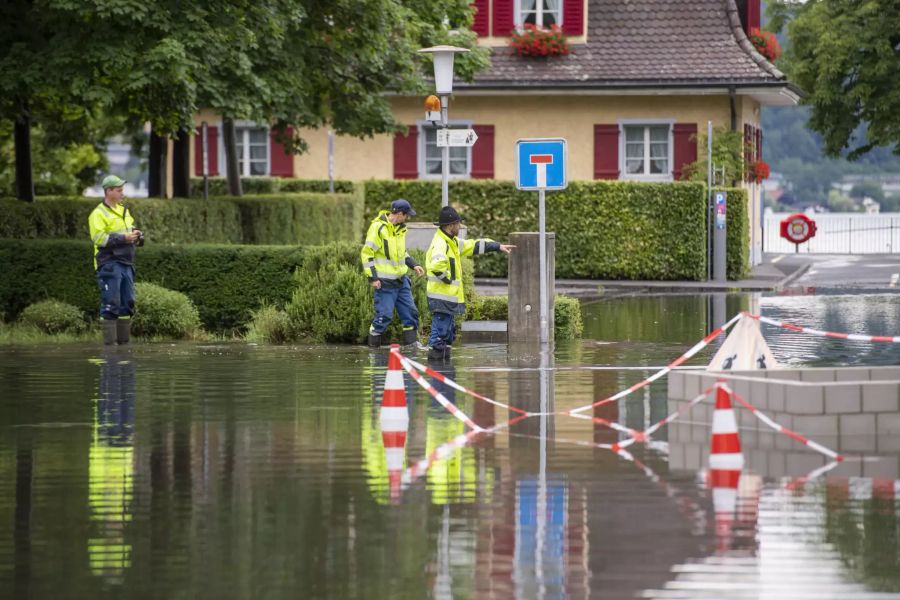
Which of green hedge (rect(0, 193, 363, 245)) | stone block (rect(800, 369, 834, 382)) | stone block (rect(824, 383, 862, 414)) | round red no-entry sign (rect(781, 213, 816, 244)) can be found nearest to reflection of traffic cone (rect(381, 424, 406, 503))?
stone block (rect(824, 383, 862, 414))

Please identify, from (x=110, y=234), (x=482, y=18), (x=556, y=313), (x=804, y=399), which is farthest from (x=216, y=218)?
(x=804, y=399)

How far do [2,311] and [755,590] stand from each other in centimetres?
1744

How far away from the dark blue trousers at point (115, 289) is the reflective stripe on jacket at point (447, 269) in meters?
4.00

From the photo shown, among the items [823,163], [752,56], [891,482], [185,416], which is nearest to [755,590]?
[891,482]

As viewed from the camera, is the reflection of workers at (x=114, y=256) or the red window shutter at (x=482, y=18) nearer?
the reflection of workers at (x=114, y=256)

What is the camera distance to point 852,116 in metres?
52.7

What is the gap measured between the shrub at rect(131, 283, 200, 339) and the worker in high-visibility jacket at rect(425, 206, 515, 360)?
4.44 metres

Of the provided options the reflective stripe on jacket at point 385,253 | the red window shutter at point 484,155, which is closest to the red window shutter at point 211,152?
the red window shutter at point 484,155

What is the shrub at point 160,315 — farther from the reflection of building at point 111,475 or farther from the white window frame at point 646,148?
the white window frame at point 646,148

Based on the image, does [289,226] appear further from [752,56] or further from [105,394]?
[105,394]

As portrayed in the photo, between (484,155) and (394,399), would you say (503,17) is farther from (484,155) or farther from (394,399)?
(394,399)

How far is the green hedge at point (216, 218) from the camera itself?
26.2 meters

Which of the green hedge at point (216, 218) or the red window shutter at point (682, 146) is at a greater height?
the red window shutter at point (682, 146)

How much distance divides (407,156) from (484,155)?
6.46 ft
